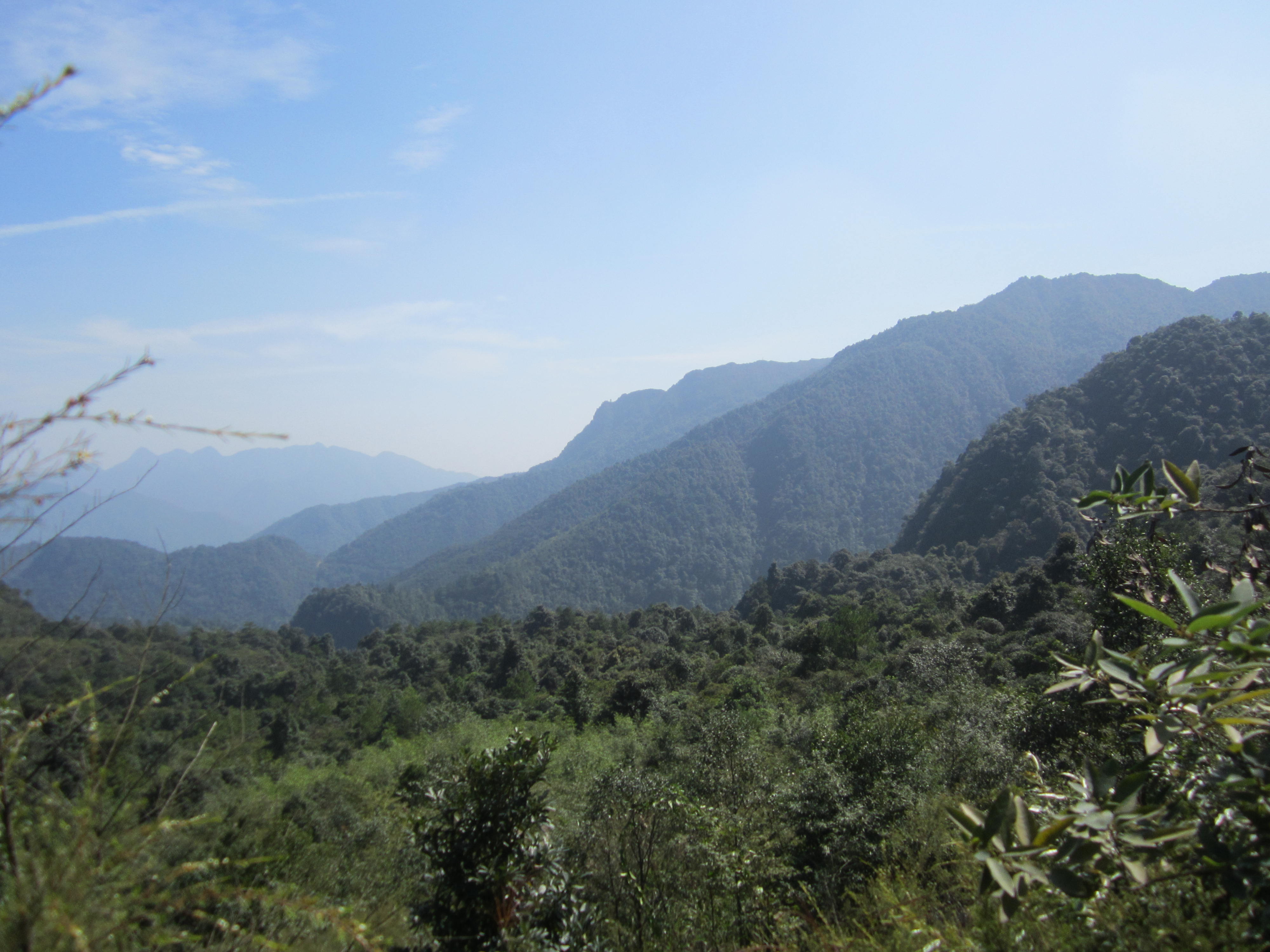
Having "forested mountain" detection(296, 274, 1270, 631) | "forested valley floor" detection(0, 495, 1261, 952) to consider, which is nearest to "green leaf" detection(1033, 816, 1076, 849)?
"forested valley floor" detection(0, 495, 1261, 952)

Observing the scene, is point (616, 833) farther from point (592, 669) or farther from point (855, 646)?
point (592, 669)

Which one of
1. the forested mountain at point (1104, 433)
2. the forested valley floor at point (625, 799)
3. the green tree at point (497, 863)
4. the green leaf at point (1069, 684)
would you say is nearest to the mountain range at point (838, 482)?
the forested mountain at point (1104, 433)

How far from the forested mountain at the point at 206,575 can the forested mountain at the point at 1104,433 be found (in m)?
98.3

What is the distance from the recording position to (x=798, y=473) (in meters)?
126

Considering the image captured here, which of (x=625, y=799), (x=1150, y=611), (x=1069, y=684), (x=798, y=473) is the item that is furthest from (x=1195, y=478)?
(x=798, y=473)

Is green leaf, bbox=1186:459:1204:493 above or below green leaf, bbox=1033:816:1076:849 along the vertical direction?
above

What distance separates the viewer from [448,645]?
58.6 metres

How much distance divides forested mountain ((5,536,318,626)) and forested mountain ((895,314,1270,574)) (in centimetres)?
9828

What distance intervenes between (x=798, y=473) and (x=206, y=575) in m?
146

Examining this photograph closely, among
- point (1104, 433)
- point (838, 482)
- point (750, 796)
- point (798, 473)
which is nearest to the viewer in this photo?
point (750, 796)

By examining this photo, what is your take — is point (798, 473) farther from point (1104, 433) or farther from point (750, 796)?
point (750, 796)

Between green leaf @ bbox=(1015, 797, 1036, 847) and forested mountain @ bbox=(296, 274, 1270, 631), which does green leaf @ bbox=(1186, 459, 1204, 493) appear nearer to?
green leaf @ bbox=(1015, 797, 1036, 847)

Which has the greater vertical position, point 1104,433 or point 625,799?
point 1104,433

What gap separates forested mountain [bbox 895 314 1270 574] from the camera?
53156 mm
